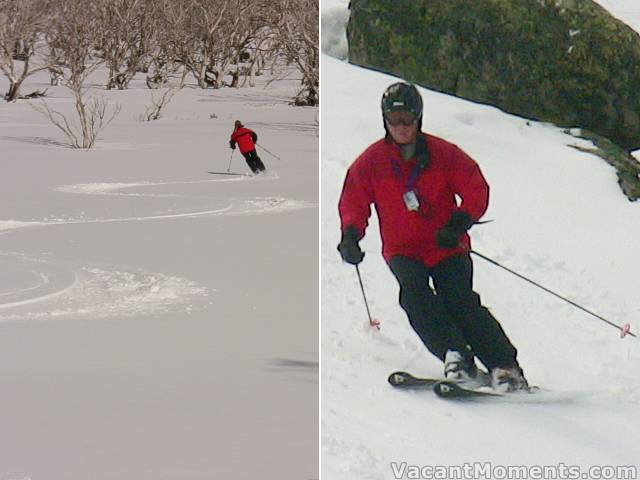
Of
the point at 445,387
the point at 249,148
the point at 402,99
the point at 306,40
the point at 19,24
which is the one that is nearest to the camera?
the point at 445,387

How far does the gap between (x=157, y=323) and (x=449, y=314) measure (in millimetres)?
3883

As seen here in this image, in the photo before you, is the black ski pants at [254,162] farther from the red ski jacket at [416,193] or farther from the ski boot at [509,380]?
the ski boot at [509,380]

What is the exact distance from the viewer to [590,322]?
178 inches

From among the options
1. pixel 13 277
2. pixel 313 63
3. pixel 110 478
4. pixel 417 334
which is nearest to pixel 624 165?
pixel 417 334

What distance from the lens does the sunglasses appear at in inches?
180

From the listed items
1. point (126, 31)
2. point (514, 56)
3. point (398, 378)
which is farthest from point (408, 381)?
point (126, 31)

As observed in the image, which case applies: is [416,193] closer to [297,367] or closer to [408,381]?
[408,381]

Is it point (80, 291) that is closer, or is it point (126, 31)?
point (80, 291)

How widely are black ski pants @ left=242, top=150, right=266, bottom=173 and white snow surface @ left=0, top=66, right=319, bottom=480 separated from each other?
0.58 feet

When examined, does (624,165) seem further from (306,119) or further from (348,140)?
(306,119)

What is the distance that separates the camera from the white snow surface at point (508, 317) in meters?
4.40

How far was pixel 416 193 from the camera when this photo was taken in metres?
4.55

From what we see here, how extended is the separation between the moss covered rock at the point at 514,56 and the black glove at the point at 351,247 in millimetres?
568

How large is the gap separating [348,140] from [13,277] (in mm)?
5491
